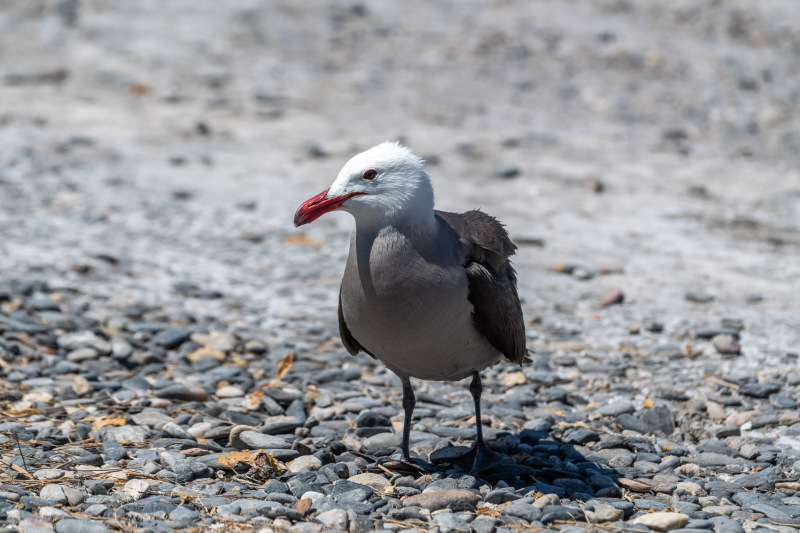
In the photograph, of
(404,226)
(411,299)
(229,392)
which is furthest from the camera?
(229,392)

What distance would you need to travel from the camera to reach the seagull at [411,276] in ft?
16.9

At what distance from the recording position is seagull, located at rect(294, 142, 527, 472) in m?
5.14

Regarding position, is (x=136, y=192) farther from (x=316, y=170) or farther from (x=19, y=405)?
(x=19, y=405)

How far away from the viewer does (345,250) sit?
31.4ft

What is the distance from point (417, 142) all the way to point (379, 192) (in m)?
7.62

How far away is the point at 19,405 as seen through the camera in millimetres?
6102

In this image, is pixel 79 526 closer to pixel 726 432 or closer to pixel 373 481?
pixel 373 481

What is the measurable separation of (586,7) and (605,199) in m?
6.79

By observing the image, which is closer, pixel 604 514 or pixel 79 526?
pixel 79 526

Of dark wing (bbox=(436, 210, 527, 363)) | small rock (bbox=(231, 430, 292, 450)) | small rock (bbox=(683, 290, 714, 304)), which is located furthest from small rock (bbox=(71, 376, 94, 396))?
small rock (bbox=(683, 290, 714, 304))

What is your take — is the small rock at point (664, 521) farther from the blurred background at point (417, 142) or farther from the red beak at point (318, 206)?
the blurred background at point (417, 142)

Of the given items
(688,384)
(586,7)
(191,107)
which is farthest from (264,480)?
(586,7)

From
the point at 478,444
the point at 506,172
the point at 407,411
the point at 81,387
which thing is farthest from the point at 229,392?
the point at 506,172

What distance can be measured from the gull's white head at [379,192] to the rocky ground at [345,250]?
1477 millimetres
